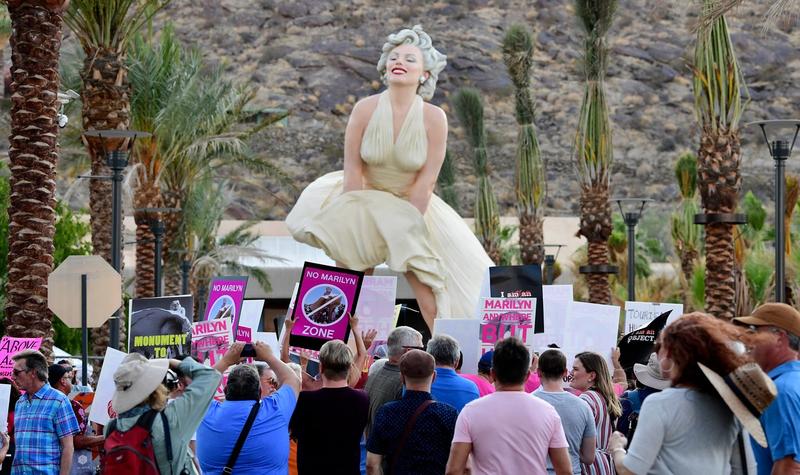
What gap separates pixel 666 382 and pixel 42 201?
397 inches

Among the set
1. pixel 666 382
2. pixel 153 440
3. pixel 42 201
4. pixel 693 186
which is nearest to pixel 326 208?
pixel 42 201

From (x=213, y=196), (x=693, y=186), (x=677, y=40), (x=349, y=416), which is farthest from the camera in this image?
(x=677, y=40)

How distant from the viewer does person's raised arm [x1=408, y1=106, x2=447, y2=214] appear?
44.9ft

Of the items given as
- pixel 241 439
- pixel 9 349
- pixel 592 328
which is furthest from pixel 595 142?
pixel 241 439

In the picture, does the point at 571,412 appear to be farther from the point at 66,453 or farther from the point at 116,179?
the point at 116,179

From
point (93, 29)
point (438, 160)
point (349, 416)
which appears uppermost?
point (93, 29)

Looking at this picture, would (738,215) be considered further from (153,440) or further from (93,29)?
(153,440)

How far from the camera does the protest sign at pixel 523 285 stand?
11.4m

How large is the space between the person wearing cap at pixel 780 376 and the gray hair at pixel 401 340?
7.13 ft

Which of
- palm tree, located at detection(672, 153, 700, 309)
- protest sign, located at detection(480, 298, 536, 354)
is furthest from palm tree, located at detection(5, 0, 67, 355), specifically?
palm tree, located at detection(672, 153, 700, 309)

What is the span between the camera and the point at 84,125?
22.8m

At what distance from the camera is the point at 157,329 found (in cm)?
924

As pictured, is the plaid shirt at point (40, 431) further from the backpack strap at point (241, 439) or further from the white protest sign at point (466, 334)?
the white protest sign at point (466, 334)

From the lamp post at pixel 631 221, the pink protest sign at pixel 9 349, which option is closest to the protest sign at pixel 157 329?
the pink protest sign at pixel 9 349
